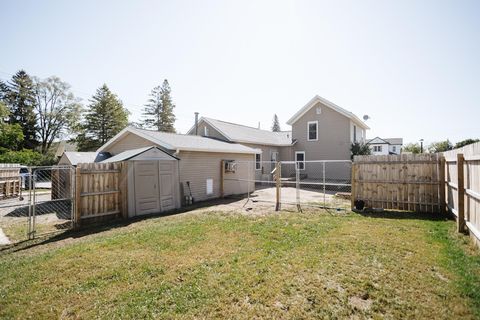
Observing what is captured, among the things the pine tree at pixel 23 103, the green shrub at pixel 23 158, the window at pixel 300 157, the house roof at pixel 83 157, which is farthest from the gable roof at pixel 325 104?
the pine tree at pixel 23 103

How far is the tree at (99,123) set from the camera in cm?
3528

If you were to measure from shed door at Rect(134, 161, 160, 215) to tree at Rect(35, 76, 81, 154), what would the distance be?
117 feet

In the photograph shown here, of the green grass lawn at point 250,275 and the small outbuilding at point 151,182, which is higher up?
the small outbuilding at point 151,182

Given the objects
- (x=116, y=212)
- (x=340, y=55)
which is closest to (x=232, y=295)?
(x=116, y=212)

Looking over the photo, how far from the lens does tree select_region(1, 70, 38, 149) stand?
3488 centimetres

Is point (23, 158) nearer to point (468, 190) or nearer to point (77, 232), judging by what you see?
point (77, 232)

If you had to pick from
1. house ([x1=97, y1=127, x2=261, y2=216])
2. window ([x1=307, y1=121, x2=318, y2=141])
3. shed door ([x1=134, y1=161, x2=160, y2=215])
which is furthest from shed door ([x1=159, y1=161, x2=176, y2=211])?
window ([x1=307, y1=121, x2=318, y2=141])

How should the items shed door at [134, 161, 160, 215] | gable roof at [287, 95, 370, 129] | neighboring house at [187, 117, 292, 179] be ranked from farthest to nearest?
gable roof at [287, 95, 370, 129], neighboring house at [187, 117, 292, 179], shed door at [134, 161, 160, 215]

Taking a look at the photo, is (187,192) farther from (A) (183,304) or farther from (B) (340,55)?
(B) (340,55)

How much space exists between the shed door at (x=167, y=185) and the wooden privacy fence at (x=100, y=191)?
1.56 metres

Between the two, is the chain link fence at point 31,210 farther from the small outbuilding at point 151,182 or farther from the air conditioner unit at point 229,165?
the air conditioner unit at point 229,165

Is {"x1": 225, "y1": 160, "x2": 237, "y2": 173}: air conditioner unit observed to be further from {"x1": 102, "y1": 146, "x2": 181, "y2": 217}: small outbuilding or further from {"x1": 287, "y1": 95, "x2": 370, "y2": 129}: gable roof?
{"x1": 287, "y1": 95, "x2": 370, "y2": 129}: gable roof

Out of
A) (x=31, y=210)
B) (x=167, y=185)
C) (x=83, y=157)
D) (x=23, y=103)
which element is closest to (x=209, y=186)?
(x=167, y=185)

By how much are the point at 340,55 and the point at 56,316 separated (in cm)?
1327
